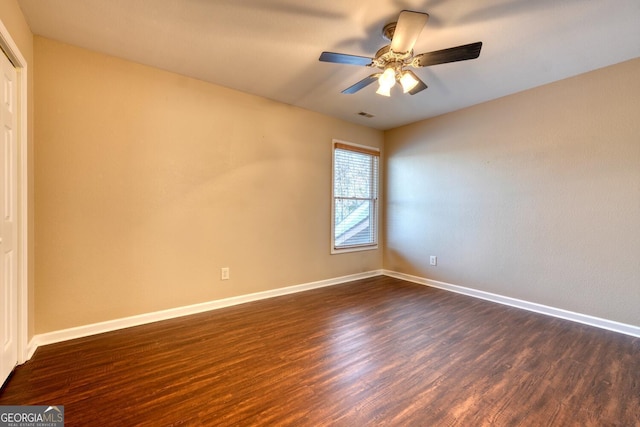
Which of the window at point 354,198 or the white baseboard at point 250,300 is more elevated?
the window at point 354,198

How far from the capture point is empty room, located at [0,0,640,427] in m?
1.71

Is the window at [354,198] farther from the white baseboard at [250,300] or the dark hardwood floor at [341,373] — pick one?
the dark hardwood floor at [341,373]

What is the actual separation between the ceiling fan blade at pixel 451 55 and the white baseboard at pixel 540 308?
280 centimetres

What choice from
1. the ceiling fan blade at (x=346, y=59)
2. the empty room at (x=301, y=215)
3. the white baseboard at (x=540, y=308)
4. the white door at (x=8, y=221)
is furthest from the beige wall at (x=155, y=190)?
the white baseboard at (x=540, y=308)

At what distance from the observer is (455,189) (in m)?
3.80

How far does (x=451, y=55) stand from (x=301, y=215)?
2486mm

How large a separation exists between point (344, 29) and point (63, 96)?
7.91ft

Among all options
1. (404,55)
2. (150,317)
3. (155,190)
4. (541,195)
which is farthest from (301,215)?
(541,195)

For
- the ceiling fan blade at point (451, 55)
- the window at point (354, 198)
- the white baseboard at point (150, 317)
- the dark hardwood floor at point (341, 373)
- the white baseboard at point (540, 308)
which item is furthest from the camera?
the window at point (354, 198)

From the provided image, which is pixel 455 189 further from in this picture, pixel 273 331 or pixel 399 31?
pixel 273 331

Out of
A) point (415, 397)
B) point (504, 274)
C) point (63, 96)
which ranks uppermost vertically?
point (63, 96)

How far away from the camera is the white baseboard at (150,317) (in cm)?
224

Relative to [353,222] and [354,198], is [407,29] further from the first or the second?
[353,222]

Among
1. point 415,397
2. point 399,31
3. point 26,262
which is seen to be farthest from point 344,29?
point 26,262
